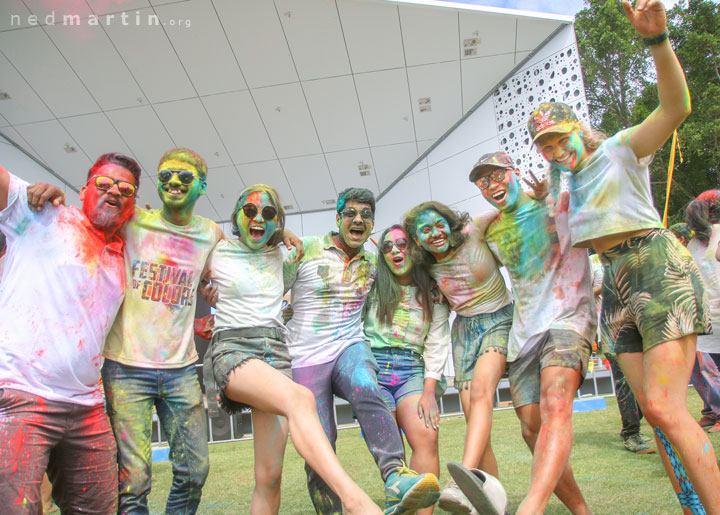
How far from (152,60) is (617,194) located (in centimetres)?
1170

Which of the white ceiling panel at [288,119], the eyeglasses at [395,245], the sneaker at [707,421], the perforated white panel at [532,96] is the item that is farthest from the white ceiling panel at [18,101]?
the sneaker at [707,421]

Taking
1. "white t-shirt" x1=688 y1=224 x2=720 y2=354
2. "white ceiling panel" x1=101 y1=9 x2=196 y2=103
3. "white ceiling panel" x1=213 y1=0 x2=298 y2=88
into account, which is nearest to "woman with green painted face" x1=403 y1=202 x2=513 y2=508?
"white t-shirt" x1=688 y1=224 x2=720 y2=354

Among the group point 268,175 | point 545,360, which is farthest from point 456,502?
point 268,175

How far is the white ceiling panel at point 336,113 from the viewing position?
12422 millimetres

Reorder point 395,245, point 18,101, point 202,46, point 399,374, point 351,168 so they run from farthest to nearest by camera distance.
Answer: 1. point 351,168
2. point 18,101
3. point 202,46
4. point 395,245
5. point 399,374

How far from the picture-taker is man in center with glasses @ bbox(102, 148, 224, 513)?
9.04 ft

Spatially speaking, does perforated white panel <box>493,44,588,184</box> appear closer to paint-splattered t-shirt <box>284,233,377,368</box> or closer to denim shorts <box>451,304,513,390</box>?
denim shorts <box>451,304,513,390</box>

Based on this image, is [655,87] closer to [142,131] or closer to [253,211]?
[142,131]

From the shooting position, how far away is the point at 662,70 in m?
2.35

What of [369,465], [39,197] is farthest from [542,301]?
[369,465]

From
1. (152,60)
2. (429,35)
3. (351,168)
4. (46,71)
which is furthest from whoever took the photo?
(351,168)

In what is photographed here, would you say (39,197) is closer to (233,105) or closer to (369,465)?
(369,465)

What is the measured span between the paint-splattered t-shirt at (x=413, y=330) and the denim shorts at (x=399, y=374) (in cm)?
5

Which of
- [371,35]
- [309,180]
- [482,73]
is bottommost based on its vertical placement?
Result: [309,180]
